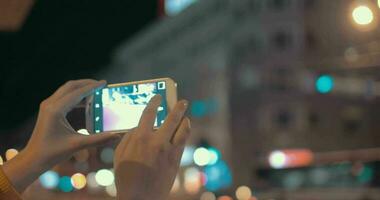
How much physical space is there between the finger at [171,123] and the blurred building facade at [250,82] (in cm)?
1414

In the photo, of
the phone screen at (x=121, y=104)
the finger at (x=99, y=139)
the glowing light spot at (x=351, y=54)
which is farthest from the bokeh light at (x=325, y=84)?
the finger at (x=99, y=139)

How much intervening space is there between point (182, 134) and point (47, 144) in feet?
0.85

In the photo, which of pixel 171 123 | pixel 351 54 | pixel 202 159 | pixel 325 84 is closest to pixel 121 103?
pixel 171 123

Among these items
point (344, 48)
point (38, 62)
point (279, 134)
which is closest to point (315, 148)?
point (279, 134)

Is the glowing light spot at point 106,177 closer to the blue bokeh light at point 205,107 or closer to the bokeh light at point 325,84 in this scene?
the bokeh light at point 325,84

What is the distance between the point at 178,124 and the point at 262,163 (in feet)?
50.9

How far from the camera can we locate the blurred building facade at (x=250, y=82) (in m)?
16.0

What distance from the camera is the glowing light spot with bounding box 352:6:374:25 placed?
3.46 meters

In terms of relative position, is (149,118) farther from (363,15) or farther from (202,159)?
(202,159)

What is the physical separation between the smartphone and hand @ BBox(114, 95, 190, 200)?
15 cm

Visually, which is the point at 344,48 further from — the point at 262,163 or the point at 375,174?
the point at 262,163

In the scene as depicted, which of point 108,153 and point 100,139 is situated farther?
point 108,153

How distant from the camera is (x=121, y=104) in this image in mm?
1226

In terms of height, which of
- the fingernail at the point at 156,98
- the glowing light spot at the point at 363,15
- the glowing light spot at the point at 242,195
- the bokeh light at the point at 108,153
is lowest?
the glowing light spot at the point at 242,195
